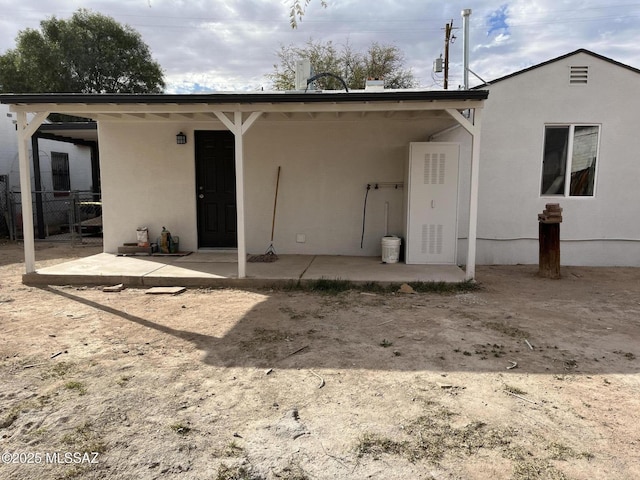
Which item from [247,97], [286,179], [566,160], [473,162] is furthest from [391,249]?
[566,160]

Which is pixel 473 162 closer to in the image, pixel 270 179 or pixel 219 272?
pixel 270 179

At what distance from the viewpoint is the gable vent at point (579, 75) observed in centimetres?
753

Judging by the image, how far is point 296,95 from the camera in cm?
576

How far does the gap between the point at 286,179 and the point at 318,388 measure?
17.3 ft

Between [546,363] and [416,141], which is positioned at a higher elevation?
[416,141]

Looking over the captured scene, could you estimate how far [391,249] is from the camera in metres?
7.30

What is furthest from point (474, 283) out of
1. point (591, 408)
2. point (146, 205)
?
point (146, 205)

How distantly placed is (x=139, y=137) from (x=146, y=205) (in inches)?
47.6

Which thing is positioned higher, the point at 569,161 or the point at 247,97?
the point at 247,97

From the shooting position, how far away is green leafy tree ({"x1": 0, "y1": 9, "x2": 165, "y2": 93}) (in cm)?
2084

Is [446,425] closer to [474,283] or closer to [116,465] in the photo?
[116,465]

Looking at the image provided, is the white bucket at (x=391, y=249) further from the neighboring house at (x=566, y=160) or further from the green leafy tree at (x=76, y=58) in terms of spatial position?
the green leafy tree at (x=76, y=58)

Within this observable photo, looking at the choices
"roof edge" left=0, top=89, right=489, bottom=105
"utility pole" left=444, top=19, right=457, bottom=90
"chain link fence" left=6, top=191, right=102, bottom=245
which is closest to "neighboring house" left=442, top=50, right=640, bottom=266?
"roof edge" left=0, top=89, right=489, bottom=105

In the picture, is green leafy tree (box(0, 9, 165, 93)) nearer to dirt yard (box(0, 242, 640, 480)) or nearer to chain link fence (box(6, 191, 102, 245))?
chain link fence (box(6, 191, 102, 245))
